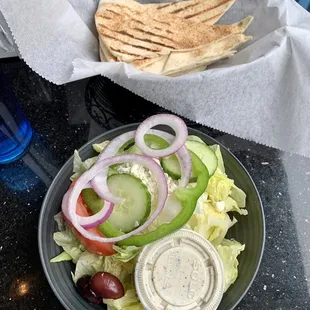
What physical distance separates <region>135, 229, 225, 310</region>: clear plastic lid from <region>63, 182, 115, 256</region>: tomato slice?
0.18ft

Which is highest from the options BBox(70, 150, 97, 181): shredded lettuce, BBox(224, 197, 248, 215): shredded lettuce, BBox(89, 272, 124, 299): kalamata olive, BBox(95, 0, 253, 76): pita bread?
BBox(95, 0, 253, 76): pita bread

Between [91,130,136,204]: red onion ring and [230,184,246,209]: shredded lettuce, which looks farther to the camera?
[230,184,246,209]: shredded lettuce

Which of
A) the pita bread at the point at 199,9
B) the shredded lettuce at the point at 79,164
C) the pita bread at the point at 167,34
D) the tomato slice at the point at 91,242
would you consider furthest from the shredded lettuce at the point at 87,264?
the pita bread at the point at 199,9

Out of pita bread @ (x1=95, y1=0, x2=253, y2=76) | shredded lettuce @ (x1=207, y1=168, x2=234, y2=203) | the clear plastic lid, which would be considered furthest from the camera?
pita bread @ (x1=95, y1=0, x2=253, y2=76)

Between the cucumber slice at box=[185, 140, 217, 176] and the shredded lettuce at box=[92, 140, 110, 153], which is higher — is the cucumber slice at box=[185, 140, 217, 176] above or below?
below

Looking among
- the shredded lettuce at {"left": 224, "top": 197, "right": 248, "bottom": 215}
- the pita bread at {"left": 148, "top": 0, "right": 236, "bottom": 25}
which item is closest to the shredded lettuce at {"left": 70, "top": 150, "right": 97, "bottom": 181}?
the shredded lettuce at {"left": 224, "top": 197, "right": 248, "bottom": 215}

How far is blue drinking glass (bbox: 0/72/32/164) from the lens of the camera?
0.94 meters

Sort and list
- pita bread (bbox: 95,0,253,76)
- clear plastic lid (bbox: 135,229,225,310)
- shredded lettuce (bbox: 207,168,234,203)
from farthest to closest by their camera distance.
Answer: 1. pita bread (bbox: 95,0,253,76)
2. shredded lettuce (bbox: 207,168,234,203)
3. clear plastic lid (bbox: 135,229,225,310)

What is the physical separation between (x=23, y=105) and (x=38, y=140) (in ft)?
0.30

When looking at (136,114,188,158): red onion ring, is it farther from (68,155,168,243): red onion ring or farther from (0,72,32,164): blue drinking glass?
(0,72,32,164): blue drinking glass

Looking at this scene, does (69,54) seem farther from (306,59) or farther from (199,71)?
(306,59)

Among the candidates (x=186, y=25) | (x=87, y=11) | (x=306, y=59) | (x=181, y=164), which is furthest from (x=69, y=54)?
(x=306, y=59)

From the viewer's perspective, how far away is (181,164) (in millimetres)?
834

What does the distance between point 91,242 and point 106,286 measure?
0.07m
